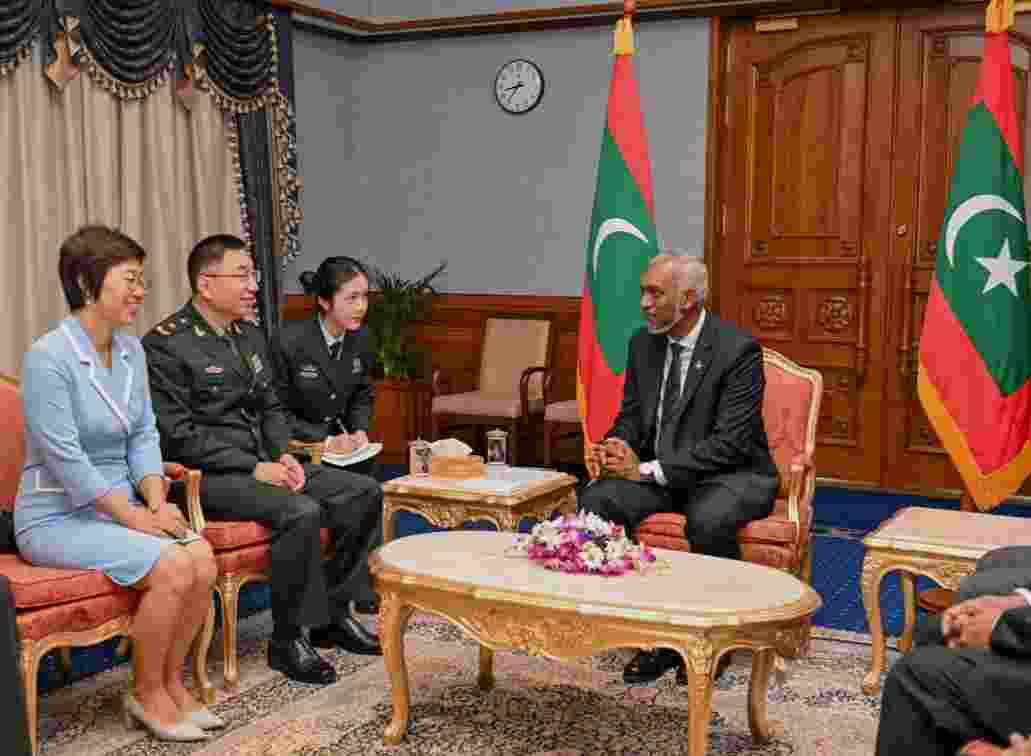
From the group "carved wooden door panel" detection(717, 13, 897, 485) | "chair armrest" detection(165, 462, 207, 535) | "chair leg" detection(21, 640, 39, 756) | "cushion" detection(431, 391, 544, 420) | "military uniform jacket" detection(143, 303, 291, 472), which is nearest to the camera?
"chair leg" detection(21, 640, 39, 756)

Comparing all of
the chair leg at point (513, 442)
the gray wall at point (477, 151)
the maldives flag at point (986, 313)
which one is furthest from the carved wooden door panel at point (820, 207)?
the maldives flag at point (986, 313)

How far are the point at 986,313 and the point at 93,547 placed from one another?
3500mm

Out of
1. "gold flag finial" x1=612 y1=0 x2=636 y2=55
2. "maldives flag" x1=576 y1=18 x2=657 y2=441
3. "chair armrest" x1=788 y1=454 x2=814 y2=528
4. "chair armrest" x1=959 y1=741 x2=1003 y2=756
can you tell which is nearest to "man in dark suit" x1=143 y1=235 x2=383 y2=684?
"chair armrest" x1=788 y1=454 x2=814 y2=528

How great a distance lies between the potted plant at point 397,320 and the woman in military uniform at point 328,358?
296 centimetres

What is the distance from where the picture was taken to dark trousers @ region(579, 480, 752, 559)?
3844mm

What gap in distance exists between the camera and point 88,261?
3318 millimetres

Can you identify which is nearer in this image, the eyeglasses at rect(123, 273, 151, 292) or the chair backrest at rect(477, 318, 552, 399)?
the eyeglasses at rect(123, 273, 151, 292)

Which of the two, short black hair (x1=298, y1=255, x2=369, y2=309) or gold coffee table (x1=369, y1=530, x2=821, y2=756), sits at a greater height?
short black hair (x1=298, y1=255, x2=369, y2=309)

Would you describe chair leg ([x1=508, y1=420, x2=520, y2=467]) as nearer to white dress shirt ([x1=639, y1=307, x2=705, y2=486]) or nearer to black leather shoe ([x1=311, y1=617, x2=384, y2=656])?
white dress shirt ([x1=639, y1=307, x2=705, y2=486])

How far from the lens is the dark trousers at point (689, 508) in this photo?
3844 mm

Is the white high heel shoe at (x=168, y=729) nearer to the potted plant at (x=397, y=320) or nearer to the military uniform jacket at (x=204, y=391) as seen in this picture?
the military uniform jacket at (x=204, y=391)

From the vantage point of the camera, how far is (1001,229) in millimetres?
4945

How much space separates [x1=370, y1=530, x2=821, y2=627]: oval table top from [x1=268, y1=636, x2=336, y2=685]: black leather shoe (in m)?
0.56

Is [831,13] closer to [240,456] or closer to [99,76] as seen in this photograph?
[99,76]
